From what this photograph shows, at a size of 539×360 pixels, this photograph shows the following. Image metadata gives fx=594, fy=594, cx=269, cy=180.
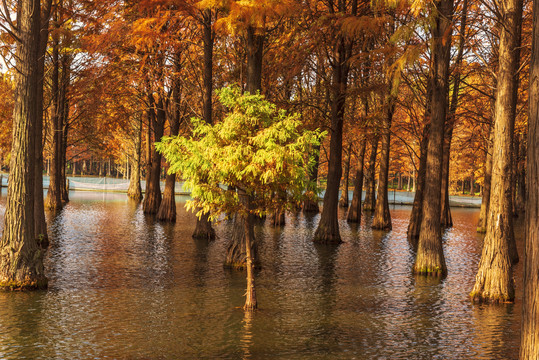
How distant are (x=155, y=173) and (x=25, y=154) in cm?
2102

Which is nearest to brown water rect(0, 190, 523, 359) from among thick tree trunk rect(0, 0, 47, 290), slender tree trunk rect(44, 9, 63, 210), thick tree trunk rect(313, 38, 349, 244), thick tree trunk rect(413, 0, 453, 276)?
thick tree trunk rect(413, 0, 453, 276)

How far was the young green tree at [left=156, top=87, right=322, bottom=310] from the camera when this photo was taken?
36.7 feet

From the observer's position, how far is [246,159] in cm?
1145

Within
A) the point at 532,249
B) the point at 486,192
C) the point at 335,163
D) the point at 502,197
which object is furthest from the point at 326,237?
the point at 532,249

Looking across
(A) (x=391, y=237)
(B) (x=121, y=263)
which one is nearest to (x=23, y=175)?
(B) (x=121, y=263)

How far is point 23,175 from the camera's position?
13266mm

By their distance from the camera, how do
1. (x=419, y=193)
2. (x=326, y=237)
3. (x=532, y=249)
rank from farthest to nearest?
(x=419, y=193)
(x=326, y=237)
(x=532, y=249)

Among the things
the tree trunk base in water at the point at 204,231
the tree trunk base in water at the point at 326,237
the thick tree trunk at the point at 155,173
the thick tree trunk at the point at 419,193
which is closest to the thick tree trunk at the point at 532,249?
the tree trunk base in water at the point at 326,237

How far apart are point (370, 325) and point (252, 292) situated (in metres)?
2.45

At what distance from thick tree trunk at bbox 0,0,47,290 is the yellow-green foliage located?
370cm

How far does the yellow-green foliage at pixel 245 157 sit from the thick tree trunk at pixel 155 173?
21961 millimetres

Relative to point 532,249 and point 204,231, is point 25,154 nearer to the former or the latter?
point 532,249

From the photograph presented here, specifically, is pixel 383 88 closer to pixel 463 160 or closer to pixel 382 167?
pixel 382 167

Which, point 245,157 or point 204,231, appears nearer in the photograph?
point 245,157
